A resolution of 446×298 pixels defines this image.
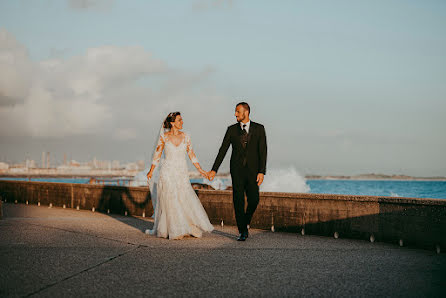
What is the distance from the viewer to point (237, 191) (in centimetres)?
737

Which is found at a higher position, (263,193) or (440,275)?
(263,193)

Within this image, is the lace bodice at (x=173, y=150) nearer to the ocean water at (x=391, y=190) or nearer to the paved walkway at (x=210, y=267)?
the paved walkway at (x=210, y=267)

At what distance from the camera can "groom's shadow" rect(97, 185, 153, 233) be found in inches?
450

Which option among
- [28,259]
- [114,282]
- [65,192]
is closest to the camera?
[114,282]

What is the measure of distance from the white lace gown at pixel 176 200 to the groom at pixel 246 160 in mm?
776

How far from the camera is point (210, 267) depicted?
4957 mm

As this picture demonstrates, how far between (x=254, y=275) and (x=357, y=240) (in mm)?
3267

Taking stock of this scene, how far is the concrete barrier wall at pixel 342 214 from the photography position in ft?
21.1

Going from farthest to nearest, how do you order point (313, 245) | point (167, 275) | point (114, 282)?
point (313, 245) → point (167, 275) → point (114, 282)

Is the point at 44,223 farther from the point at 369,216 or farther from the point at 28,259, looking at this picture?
the point at 369,216

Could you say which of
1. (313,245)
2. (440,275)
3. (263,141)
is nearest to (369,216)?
(313,245)

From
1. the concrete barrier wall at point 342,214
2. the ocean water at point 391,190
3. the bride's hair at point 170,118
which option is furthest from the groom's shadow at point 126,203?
the ocean water at point 391,190

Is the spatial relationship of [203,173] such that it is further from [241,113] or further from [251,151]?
[241,113]

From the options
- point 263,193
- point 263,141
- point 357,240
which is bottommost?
point 357,240
